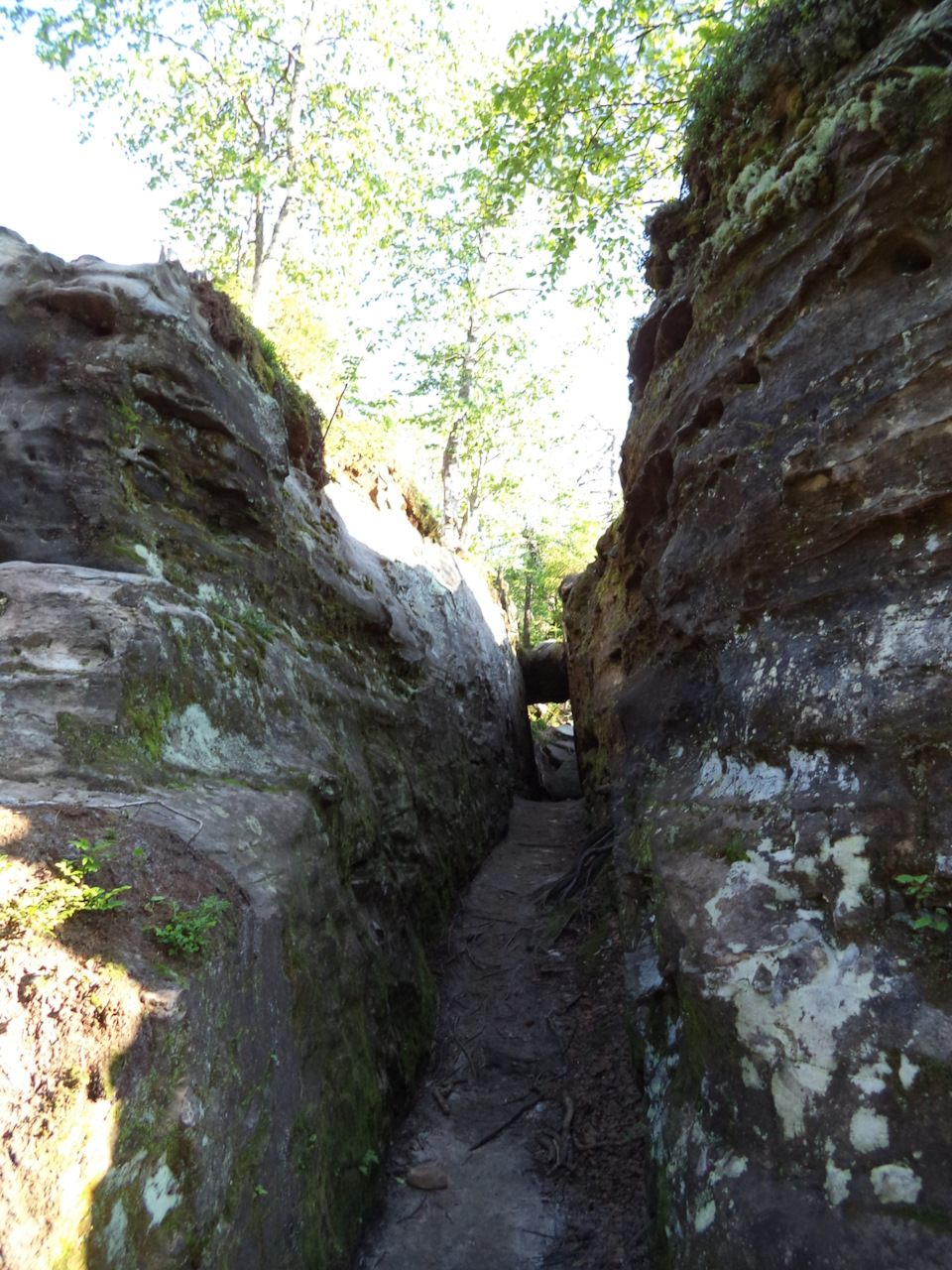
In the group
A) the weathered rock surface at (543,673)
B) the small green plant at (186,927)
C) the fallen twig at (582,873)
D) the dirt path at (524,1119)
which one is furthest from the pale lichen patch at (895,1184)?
the weathered rock surface at (543,673)

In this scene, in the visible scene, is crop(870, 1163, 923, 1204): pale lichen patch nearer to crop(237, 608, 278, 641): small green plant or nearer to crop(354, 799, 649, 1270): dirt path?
crop(354, 799, 649, 1270): dirt path

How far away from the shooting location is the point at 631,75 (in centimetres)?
881

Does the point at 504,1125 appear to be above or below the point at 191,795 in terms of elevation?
below

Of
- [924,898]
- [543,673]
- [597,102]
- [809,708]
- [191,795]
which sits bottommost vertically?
[924,898]

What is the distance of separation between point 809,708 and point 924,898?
128 centimetres

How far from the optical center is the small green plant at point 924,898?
11.9 feet

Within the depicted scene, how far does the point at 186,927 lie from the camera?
3342 millimetres

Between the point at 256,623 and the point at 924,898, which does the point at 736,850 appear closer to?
the point at 924,898

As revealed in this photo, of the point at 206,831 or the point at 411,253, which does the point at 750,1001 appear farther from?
→ the point at 411,253

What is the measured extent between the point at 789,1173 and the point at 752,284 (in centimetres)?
617

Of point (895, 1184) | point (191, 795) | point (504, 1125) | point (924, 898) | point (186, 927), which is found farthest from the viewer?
point (504, 1125)

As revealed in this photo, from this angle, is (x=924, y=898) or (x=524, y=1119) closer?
(x=924, y=898)

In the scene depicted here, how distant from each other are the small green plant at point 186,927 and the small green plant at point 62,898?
0.76ft

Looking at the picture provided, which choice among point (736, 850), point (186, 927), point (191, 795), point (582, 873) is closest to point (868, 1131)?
point (736, 850)
